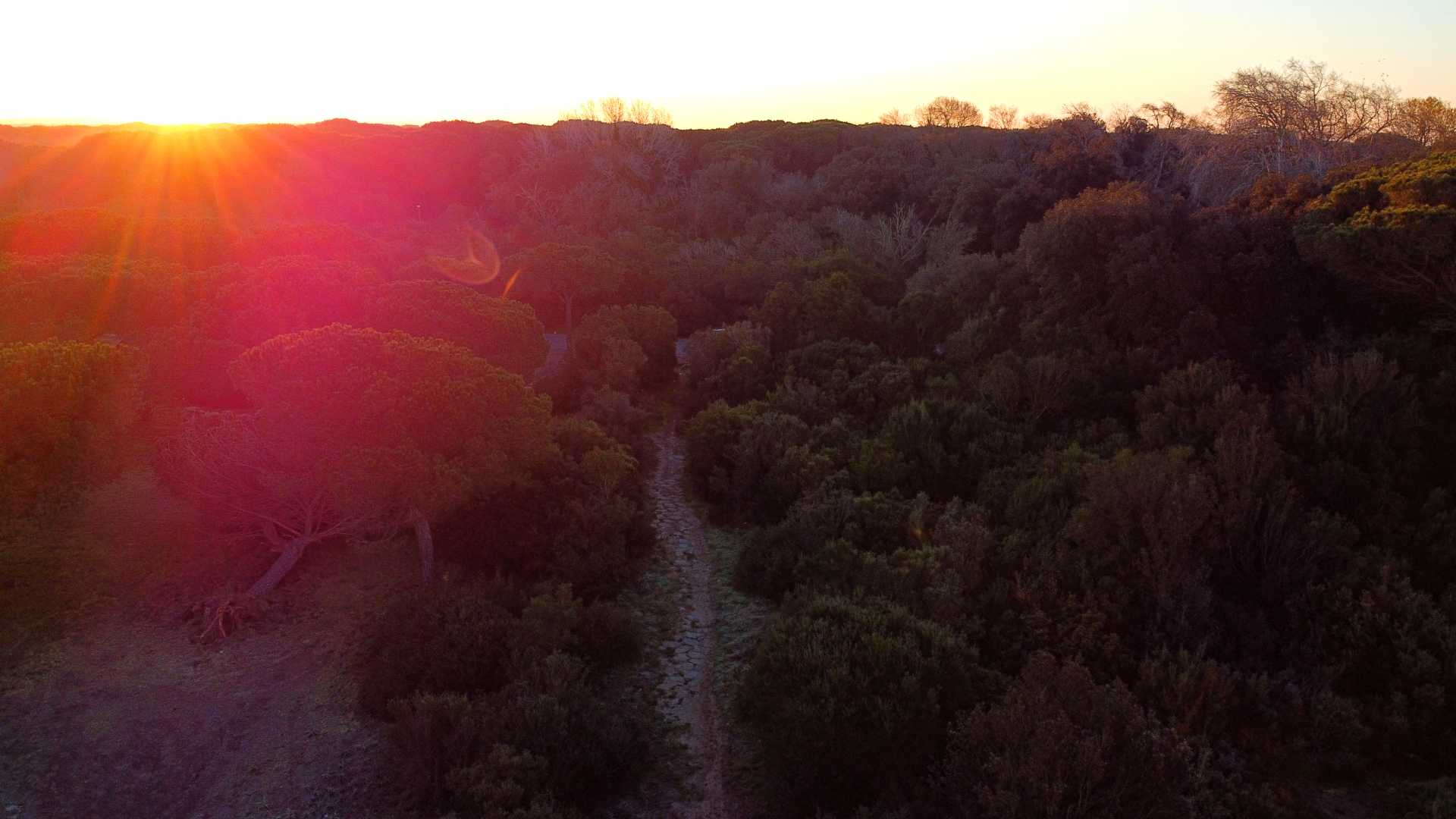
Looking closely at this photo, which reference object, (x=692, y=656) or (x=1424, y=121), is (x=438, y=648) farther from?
(x=1424, y=121)

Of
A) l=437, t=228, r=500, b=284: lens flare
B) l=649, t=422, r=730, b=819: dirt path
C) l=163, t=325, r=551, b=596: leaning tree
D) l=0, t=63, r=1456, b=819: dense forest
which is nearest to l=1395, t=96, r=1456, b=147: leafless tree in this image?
l=0, t=63, r=1456, b=819: dense forest

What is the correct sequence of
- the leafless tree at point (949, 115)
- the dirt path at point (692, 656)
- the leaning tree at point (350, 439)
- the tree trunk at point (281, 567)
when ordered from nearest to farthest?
the dirt path at point (692, 656), the leaning tree at point (350, 439), the tree trunk at point (281, 567), the leafless tree at point (949, 115)

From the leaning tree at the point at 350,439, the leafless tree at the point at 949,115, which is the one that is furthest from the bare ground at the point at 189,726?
the leafless tree at the point at 949,115

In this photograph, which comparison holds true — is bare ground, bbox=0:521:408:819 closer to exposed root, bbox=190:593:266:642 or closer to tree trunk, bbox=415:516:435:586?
exposed root, bbox=190:593:266:642

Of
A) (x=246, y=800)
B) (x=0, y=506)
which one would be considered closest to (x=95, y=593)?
(x=0, y=506)

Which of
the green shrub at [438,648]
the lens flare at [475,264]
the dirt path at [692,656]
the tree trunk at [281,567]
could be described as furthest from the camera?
the lens flare at [475,264]

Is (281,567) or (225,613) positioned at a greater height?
(281,567)

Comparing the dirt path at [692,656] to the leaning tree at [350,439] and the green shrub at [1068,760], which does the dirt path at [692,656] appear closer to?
the green shrub at [1068,760]

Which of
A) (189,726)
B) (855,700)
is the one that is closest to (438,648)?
(189,726)
